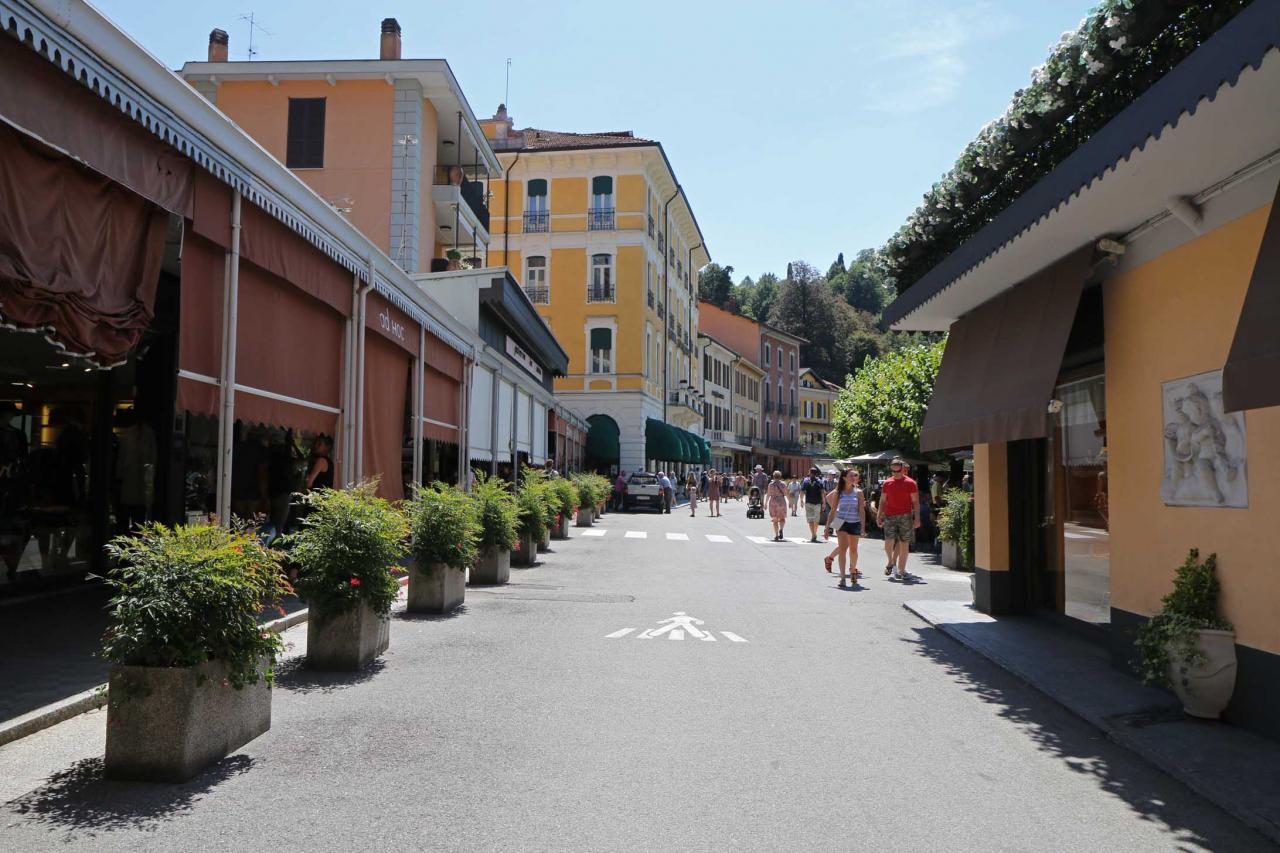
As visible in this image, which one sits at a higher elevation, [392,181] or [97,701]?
[392,181]

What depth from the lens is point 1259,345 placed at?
4.54 meters

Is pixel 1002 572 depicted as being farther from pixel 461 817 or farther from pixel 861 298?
pixel 861 298

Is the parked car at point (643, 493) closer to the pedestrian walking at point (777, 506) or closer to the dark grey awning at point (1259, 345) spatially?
the pedestrian walking at point (777, 506)

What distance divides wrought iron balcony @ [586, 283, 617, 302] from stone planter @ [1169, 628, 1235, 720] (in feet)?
134

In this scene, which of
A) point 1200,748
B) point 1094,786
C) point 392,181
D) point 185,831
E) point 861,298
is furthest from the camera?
point 861,298

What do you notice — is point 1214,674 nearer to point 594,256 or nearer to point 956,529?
point 956,529

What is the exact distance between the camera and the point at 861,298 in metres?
112

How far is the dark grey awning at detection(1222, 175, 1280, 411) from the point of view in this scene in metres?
4.43

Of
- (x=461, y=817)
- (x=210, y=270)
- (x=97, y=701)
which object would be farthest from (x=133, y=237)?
(x=461, y=817)

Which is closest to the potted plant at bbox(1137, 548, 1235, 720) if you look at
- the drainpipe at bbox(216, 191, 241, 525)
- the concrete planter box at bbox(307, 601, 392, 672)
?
the concrete planter box at bbox(307, 601, 392, 672)

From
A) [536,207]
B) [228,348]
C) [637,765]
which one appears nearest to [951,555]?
[228,348]

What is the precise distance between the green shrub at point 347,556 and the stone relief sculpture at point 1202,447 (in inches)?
227

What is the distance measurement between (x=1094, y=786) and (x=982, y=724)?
1.21 meters

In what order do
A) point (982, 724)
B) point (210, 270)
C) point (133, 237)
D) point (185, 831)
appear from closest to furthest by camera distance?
point (185, 831), point (982, 724), point (133, 237), point (210, 270)
